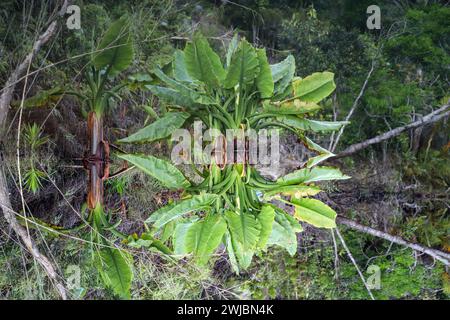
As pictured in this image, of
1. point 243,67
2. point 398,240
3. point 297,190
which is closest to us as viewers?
point 243,67

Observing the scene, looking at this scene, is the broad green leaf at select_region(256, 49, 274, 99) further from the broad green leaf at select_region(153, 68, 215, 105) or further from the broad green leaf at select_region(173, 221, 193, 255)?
the broad green leaf at select_region(173, 221, 193, 255)

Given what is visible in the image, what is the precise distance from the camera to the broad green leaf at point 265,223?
131 centimetres

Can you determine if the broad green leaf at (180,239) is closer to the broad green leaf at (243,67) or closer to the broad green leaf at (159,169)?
the broad green leaf at (159,169)

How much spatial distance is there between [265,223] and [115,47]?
0.62 meters

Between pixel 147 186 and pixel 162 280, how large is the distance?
0.32 meters

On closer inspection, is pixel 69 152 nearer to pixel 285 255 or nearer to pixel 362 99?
pixel 285 255

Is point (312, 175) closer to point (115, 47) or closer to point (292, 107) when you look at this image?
point (292, 107)

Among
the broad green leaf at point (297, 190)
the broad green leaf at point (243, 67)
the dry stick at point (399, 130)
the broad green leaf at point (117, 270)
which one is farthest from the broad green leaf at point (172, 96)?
the dry stick at point (399, 130)

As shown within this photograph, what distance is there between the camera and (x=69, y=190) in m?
1.61

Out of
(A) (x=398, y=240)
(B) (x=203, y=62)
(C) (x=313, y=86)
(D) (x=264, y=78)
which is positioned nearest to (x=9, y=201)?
(B) (x=203, y=62)

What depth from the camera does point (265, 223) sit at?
1316 mm

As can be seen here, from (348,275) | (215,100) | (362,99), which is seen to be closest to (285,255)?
(348,275)

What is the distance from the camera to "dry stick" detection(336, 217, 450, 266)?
1.79m

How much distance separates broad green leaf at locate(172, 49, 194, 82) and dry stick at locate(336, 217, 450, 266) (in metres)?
0.80
